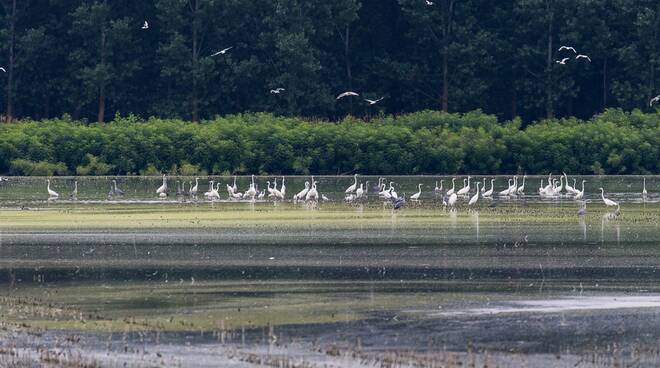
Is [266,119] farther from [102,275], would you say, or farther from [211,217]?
[102,275]

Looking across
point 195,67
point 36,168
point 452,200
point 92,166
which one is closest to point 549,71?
point 195,67

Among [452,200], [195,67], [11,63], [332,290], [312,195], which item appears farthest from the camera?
[11,63]

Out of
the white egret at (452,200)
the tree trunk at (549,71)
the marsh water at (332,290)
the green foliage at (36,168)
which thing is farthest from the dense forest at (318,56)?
the marsh water at (332,290)

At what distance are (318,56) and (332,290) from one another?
59.0 m

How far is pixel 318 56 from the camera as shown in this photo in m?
83.5

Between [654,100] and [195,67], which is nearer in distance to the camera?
[654,100]

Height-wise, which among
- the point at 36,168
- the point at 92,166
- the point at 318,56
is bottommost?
the point at 36,168

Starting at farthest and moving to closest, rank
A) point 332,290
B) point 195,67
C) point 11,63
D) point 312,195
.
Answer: point 11,63
point 195,67
point 312,195
point 332,290

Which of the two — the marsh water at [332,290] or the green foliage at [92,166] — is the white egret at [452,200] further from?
the green foliage at [92,166]

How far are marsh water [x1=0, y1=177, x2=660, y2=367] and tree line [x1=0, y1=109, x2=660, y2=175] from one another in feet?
90.2

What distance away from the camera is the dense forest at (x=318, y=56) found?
262 feet

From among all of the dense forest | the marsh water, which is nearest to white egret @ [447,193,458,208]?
the marsh water

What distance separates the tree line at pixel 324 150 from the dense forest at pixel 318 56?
7633 millimetres

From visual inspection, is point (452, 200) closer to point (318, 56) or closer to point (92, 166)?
point (92, 166)
